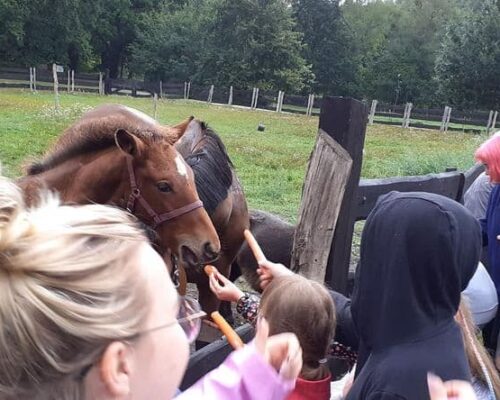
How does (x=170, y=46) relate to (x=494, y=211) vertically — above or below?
below

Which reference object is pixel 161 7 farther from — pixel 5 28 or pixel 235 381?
pixel 235 381

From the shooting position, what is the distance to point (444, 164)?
9.54 meters

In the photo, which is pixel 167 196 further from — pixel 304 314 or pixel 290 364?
pixel 290 364

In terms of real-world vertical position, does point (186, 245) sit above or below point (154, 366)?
below

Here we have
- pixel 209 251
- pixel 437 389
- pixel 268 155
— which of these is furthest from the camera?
Answer: pixel 268 155

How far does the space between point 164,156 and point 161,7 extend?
182ft

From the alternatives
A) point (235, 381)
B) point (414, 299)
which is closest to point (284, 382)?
point (235, 381)

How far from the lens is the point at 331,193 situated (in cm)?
265

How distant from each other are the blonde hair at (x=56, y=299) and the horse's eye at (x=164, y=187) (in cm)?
210

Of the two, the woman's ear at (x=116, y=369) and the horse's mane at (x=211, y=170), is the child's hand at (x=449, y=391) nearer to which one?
the woman's ear at (x=116, y=369)

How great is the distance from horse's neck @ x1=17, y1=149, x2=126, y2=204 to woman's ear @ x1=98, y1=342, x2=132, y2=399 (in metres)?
2.08

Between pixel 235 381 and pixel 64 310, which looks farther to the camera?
pixel 235 381

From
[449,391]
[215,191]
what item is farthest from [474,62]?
[449,391]

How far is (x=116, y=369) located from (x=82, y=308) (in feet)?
0.37
